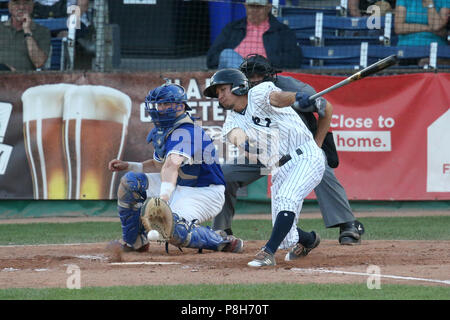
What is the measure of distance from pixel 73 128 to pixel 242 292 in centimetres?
610

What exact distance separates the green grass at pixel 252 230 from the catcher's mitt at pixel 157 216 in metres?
2.58

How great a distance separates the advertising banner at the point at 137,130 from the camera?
386 inches

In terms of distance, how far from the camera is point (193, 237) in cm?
573

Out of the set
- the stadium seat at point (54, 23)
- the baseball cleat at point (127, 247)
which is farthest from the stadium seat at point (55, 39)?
the baseball cleat at point (127, 247)

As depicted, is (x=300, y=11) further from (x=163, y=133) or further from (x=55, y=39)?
(x=163, y=133)

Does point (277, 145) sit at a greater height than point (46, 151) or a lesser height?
greater

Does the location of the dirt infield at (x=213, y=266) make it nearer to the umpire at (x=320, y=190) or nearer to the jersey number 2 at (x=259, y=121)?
the umpire at (x=320, y=190)

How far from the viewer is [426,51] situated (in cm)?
1062

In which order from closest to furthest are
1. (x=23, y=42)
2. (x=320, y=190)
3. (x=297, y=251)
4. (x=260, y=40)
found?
(x=297, y=251) < (x=320, y=190) < (x=260, y=40) < (x=23, y=42)

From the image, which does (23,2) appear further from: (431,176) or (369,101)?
(431,176)

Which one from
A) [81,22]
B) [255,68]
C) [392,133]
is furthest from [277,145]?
[81,22]

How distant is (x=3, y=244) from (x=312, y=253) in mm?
3109
